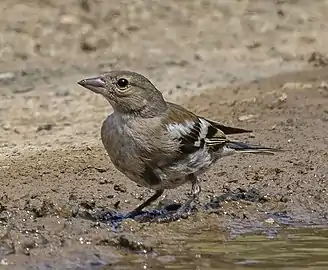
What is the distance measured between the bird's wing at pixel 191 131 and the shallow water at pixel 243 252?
768 mm

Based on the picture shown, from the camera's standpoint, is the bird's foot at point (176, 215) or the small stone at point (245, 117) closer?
the bird's foot at point (176, 215)

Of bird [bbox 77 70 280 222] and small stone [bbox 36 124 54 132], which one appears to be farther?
small stone [bbox 36 124 54 132]

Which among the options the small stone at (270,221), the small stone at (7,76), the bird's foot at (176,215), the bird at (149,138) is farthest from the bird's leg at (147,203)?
the small stone at (7,76)

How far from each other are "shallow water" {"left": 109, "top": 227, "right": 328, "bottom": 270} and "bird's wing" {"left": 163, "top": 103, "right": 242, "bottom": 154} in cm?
77

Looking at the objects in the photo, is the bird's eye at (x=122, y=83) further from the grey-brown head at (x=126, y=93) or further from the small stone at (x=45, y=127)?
the small stone at (x=45, y=127)

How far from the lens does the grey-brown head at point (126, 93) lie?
885cm

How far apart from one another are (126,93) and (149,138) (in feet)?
1.44

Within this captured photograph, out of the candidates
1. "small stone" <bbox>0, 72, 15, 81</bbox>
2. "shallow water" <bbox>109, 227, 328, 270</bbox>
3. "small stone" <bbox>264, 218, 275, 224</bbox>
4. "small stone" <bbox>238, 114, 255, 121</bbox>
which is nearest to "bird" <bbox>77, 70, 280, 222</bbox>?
"shallow water" <bbox>109, 227, 328, 270</bbox>

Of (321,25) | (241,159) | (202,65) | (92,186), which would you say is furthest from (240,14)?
(92,186)

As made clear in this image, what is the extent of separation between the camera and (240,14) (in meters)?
18.2

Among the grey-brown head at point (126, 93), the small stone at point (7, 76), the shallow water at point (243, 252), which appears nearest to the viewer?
the shallow water at point (243, 252)

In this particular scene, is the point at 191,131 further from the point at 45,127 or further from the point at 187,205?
the point at 45,127

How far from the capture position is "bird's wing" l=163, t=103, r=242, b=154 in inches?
353

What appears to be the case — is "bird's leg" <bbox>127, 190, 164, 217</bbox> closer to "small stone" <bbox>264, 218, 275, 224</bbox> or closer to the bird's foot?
the bird's foot
